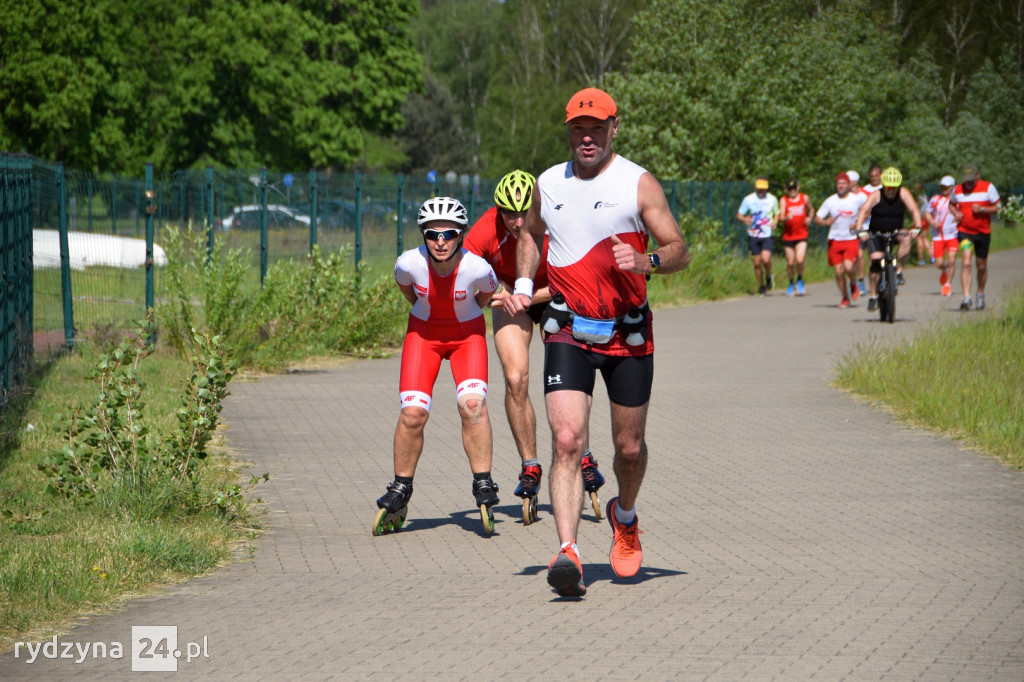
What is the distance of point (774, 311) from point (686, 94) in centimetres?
1287

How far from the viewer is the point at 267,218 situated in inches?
690

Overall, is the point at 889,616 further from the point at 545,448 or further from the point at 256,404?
the point at 256,404

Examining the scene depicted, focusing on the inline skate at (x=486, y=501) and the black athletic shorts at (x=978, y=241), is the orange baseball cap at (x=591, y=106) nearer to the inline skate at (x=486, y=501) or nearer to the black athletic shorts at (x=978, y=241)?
the inline skate at (x=486, y=501)

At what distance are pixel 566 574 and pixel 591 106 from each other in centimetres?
199

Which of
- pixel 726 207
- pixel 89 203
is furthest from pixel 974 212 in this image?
pixel 89 203

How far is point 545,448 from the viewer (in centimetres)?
977

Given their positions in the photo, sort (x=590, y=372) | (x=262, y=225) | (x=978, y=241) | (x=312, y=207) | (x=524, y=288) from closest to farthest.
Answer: (x=590, y=372) < (x=524, y=288) < (x=262, y=225) < (x=312, y=207) < (x=978, y=241)

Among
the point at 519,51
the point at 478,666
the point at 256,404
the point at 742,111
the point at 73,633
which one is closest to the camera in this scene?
the point at 478,666

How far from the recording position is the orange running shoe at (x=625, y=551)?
6098mm

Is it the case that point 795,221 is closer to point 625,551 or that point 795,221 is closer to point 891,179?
point 891,179

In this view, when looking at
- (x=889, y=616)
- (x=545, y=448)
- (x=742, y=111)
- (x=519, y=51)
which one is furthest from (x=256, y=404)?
(x=519, y=51)

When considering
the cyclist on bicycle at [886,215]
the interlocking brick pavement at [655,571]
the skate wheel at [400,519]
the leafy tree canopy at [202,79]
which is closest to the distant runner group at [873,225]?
the cyclist on bicycle at [886,215]

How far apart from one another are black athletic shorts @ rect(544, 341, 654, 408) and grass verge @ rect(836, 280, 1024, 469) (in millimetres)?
3991

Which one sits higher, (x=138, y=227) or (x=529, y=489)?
(x=138, y=227)
